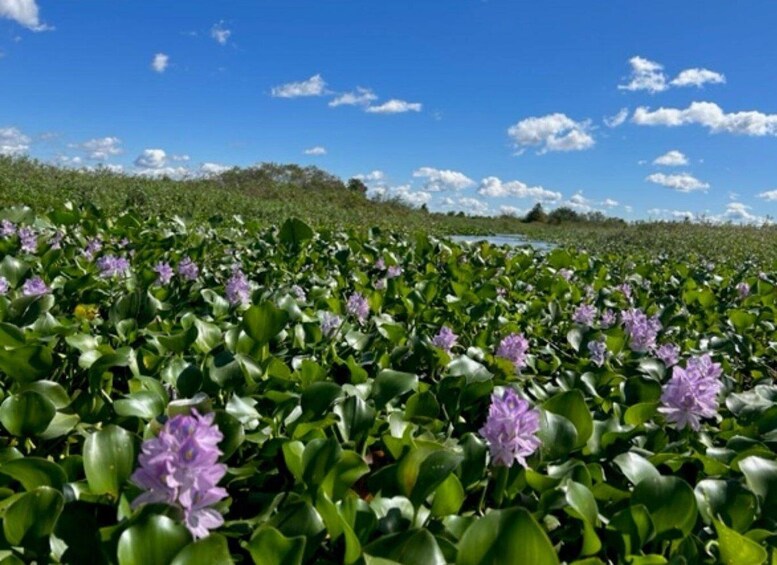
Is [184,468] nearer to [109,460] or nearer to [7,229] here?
[109,460]

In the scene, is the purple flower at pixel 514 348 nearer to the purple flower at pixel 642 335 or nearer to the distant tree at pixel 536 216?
the purple flower at pixel 642 335

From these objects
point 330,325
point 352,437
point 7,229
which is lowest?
point 352,437

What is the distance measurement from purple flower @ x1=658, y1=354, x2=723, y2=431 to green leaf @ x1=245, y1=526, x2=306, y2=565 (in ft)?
3.43

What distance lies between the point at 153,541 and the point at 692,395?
125cm

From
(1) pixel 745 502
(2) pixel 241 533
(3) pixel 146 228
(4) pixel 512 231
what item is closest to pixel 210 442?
(2) pixel 241 533

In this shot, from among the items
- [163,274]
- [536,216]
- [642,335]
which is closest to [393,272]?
[163,274]

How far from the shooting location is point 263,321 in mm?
1831

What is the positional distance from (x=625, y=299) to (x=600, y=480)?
2.78 metres

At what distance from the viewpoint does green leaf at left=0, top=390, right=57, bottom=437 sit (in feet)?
4.11

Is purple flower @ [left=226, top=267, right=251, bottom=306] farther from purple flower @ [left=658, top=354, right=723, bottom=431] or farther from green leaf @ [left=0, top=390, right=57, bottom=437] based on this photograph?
purple flower @ [left=658, top=354, right=723, bottom=431]

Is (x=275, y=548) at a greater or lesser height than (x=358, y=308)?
lesser

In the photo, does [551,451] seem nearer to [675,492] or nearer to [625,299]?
[675,492]

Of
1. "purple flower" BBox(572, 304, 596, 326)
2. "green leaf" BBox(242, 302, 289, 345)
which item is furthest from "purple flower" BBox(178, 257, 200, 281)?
"purple flower" BBox(572, 304, 596, 326)

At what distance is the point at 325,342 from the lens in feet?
7.18
